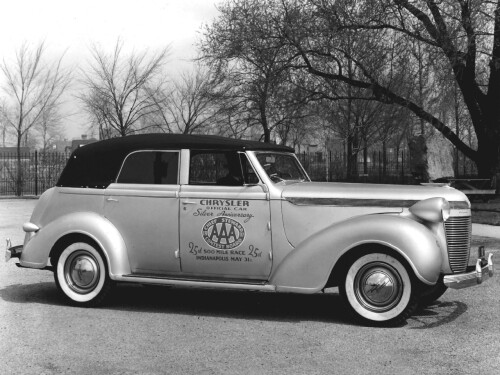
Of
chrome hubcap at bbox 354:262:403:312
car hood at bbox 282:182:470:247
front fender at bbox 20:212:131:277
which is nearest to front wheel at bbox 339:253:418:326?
chrome hubcap at bbox 354:262:403:312

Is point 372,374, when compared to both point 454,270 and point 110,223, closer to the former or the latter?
point 454,270

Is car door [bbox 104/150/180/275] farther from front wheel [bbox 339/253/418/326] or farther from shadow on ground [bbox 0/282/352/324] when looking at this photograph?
front wheel [bbox 339/253/418/326]

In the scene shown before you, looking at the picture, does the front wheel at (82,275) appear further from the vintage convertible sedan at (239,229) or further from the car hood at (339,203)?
the car hood at (339,203)

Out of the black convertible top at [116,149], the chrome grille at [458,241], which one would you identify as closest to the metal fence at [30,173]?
the black convertible top at [116,149]

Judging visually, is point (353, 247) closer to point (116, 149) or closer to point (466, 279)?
point (466, 279)

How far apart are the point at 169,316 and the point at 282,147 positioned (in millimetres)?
2187

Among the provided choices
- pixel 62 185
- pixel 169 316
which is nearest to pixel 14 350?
pixel 169 316

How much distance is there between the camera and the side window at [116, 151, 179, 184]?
6.35 metres

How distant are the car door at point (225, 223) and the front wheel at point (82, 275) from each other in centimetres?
89

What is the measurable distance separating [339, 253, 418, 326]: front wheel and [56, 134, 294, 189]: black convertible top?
164 centimetres

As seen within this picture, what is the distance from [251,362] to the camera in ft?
14.7

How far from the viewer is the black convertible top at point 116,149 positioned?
6.29 m

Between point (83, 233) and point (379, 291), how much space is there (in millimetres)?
3034

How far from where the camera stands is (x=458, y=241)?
580 cm
